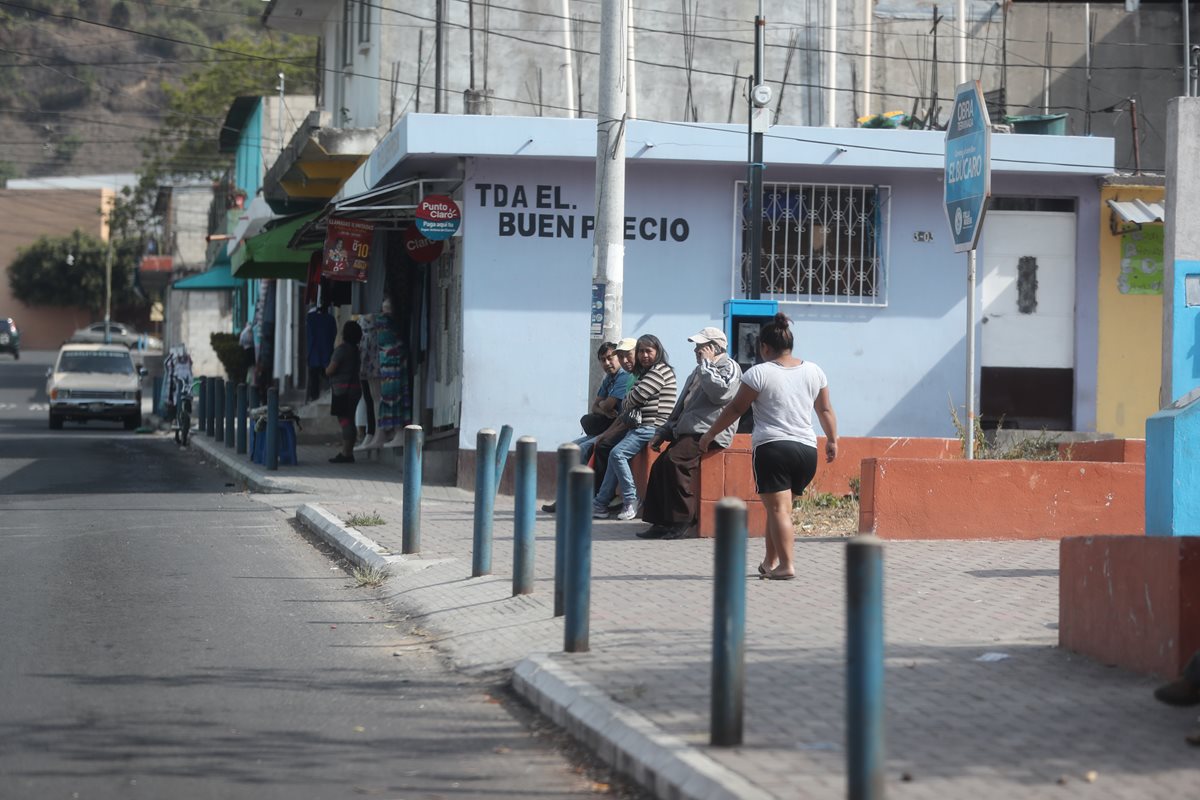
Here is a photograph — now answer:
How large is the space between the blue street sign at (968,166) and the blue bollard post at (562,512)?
144 inches

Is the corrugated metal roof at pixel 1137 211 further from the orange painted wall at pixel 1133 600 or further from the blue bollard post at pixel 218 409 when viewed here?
the blue bollard post at pixel 218 409

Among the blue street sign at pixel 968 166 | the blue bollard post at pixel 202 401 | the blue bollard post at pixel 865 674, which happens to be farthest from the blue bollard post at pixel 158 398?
the blue bollard post at pixel 865 674

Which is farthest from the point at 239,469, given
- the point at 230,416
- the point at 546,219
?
the point at 546,219

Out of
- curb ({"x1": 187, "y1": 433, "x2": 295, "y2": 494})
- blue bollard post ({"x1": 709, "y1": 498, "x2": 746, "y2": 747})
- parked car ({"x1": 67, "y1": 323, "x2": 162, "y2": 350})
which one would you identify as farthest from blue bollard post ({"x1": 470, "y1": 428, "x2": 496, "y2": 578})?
parked car ({"x1": 67, "y1": 323, "x2": 162, "y2": 350})

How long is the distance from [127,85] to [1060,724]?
463 ft

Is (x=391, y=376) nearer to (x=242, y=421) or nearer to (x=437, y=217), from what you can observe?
(x=242, y=421)

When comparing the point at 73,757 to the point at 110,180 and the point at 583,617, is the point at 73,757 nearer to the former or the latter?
the point at 583,617

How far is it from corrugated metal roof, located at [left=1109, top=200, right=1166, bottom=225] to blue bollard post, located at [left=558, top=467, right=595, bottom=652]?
10850mm

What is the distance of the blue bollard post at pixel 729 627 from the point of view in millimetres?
5527

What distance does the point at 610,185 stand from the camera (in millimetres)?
12445

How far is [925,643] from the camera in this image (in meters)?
7.65

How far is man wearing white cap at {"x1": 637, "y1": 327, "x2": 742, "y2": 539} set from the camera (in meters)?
12.0

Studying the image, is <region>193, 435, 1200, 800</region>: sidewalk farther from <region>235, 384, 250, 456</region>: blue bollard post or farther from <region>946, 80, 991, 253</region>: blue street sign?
<region>235, 384, 250, 456</region>: blue bollard post

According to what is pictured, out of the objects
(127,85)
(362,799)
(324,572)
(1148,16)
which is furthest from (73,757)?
(127,85)
